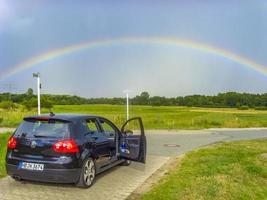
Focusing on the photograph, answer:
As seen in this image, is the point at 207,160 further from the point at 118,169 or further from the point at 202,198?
the point at 202,198

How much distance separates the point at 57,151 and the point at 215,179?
3.55m

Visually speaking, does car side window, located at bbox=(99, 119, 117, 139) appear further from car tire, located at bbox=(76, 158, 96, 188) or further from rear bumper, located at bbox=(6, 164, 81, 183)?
rear bumper, located at bbox=(6, 164, 81, 183)

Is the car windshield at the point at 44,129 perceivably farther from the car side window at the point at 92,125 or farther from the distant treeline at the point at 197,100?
the distant treeline at the point at 197,100

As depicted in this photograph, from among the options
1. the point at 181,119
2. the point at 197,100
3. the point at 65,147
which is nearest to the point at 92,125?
the point at 65,147

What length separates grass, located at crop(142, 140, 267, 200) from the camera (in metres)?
6.93

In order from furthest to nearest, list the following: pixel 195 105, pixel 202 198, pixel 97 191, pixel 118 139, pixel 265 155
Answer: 1. pixel 195 105
2. pixel 265 155
3. pixel 118 139
4. pixel 97 191
5. pixel 202 198

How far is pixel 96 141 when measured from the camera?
7.82 metres

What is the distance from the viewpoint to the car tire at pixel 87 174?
7188 mm

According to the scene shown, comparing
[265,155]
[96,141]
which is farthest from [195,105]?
[96,141]

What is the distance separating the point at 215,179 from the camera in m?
8.11

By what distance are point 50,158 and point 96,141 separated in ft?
3.83

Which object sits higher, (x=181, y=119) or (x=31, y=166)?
(x=31, y=166)

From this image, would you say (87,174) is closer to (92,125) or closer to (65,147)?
(65,147)

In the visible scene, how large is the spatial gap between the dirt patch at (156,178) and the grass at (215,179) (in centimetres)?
15
